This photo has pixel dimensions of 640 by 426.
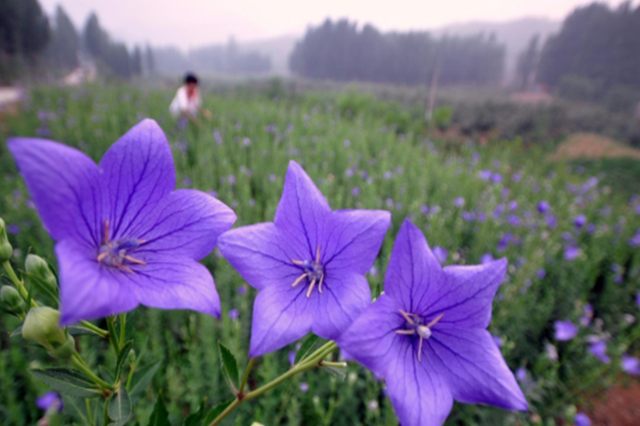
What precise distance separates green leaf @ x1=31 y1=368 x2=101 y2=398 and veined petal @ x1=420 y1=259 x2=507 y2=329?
2.12 feet

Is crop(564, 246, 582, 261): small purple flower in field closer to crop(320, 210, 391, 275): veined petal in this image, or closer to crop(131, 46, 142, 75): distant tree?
crop(320, 210, 391, 275): veined petal

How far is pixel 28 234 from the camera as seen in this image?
3104 mm

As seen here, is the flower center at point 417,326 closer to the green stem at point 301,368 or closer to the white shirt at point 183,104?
the green stem at point 301,368

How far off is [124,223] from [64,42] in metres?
42.1

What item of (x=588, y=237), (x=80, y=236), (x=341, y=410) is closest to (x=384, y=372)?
(x=80, y=236)

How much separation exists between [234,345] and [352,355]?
140 centimetres

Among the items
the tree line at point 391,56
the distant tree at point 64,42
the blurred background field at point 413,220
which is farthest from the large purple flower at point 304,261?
the distant tree at point 64,42

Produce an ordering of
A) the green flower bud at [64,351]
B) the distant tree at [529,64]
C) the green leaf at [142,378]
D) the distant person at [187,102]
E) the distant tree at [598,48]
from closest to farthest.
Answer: the green flower bud at [64,351]
the green leaf at [142,378]
the distant person at [187,102]
the distant tree at [598,48]
the distant tree at [529,64]

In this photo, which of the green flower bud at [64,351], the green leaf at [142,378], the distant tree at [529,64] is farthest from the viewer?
the distant tree at [529,64]

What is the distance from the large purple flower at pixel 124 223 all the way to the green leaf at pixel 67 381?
21 centimetres

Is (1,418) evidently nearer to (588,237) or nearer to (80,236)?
(80,236)

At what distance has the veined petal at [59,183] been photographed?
1.39 feet

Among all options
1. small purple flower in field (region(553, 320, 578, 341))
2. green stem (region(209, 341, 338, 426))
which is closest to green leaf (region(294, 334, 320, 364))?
green stem (region(209, 341, 338, 426))

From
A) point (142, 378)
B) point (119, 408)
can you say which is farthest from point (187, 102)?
point (119, 408)
